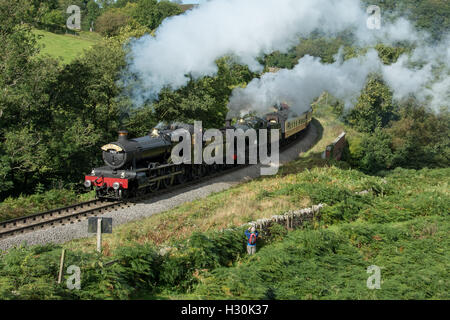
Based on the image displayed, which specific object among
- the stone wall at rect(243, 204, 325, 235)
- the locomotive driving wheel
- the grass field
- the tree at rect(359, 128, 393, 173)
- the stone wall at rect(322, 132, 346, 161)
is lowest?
the tree at rect(359, 128, 393, 173)

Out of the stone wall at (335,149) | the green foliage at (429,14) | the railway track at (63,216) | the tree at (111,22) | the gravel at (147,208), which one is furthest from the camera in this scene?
the tree at (111,22)

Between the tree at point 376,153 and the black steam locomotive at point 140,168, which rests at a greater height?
the black steam locomotive at point 140,168

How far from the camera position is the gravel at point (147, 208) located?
16984 millimetres

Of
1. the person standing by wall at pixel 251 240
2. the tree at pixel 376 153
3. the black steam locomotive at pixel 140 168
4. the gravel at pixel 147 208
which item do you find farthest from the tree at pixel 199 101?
the person standing by wall at pixel 251 240

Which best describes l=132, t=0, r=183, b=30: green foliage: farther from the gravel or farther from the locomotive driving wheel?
the locomotive driving wheel

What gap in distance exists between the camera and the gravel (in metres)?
17.0

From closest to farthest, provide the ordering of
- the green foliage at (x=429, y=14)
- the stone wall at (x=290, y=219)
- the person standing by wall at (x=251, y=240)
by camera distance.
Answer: the person standing by wall at (x=251, y=240) < the stone wall at (x=290, y=219) < the green foliage at (x=429, y=14)

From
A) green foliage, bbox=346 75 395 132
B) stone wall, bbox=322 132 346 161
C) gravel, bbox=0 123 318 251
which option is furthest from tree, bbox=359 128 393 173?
gravel, bbox=0 123 318 251

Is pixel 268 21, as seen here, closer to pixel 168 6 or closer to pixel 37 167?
pixel 37 167

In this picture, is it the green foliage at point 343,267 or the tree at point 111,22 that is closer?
the green foliage at point 343,267

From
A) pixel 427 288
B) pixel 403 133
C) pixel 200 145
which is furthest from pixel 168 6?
pixel 427 288

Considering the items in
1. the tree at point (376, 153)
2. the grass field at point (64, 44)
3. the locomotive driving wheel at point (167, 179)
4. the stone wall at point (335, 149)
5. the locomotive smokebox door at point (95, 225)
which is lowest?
the tree at point (376, 153)

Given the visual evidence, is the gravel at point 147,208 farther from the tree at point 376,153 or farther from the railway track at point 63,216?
the tree at point 376,153

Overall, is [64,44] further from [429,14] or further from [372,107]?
[429,14]
